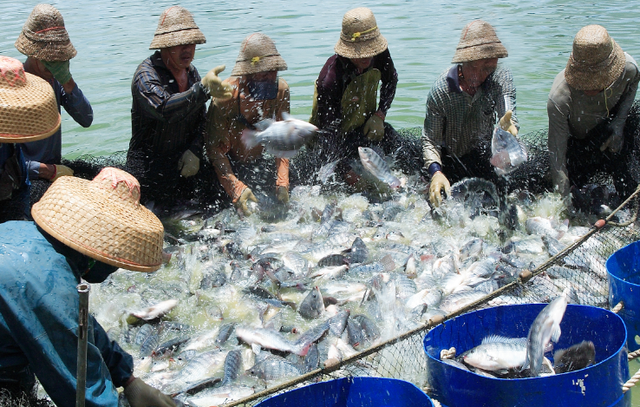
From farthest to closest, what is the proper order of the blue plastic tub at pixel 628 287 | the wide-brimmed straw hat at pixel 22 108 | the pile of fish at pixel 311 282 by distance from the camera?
1. the pile of fish at pixel 311 282
2. the blue plastic tub at pixel 628 287
3. the wide-brimmed straw hat at pixel 22 108

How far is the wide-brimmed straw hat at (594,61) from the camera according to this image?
4.39 meters

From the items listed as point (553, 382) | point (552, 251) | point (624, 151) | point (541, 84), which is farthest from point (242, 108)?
point (541, 84)

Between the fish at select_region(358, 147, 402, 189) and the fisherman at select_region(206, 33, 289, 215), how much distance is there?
2.38 feet

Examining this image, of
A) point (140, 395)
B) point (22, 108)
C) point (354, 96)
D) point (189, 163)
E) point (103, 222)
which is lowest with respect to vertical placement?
point (189, 163)

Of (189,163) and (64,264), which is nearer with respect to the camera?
(64,264)

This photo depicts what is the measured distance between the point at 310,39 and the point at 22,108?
11.3 meters

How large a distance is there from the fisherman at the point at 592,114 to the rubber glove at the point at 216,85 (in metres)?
2.61

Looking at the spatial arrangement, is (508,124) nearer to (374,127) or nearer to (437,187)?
(437,187)

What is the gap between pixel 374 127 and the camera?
5598mm

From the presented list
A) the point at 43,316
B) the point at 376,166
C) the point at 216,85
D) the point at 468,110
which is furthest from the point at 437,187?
the point at 43,316

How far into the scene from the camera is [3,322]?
75.9 inches

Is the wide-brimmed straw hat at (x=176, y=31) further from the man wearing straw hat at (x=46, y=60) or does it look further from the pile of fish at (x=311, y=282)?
the pile of fish at (x=311, y=282)

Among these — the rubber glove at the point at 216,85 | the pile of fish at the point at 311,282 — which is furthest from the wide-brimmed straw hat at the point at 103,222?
the rubber glove at the point at 216,85

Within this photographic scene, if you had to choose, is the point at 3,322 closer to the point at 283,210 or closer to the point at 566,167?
the point at 283,210
